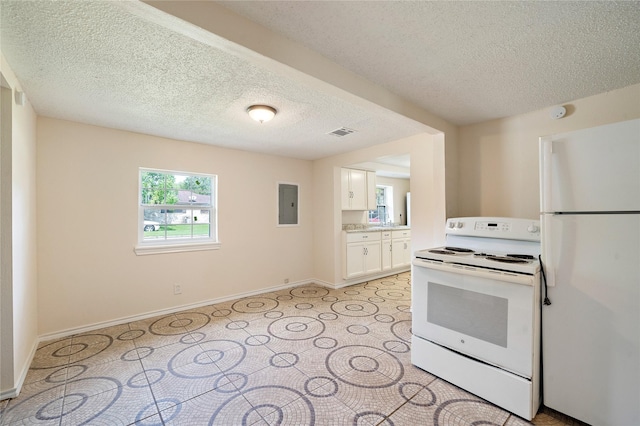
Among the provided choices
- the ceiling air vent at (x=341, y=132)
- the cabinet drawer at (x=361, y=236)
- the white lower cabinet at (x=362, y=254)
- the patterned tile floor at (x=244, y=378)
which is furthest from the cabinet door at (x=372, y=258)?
the ceiling air vent at (x=341, y=132)

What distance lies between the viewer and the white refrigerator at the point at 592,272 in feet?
4.88

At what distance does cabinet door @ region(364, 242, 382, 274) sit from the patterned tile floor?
5.36 ft

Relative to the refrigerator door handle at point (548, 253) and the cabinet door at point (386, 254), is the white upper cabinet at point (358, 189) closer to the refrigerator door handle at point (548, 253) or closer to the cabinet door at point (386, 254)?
the cabinet door at point (386, 254)

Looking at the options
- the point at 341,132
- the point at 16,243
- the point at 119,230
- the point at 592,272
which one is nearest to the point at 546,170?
the point at 592,272

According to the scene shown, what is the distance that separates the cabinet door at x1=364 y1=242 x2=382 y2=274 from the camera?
4969 millimetres

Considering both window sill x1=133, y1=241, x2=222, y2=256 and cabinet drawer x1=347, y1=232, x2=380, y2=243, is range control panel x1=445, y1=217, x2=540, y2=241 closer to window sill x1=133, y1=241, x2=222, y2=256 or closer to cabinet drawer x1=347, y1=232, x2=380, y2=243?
cabinet drawer x1=347, y1=232, x2=380, y2=243

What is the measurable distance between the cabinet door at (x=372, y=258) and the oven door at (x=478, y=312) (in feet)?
8.84

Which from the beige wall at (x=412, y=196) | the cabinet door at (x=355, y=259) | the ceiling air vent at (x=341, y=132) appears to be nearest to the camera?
the beige wall at (x=412, y=196)

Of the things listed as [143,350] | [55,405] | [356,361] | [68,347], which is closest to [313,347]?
[356,361]

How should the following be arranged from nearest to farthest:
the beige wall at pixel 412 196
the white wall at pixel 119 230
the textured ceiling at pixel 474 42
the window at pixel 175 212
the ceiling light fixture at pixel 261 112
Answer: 1. the textured ceiling at pixel 474 42
2. the ceiling light fixture at pixel 261 112
3. the white wall at pixel 119 230
4. the beige wall at pixel 412 196
5. the window at pixel 175 212

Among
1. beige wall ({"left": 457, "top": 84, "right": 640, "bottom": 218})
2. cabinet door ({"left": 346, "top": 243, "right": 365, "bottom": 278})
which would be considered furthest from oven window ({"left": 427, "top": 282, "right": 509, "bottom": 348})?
cabinet door ({"left": 346, "top": 243, "right": 365, "bottom": 278})

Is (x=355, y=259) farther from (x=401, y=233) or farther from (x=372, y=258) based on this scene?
(x=401, y=233)

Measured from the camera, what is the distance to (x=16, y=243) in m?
2.04

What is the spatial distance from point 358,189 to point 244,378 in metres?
3.68
